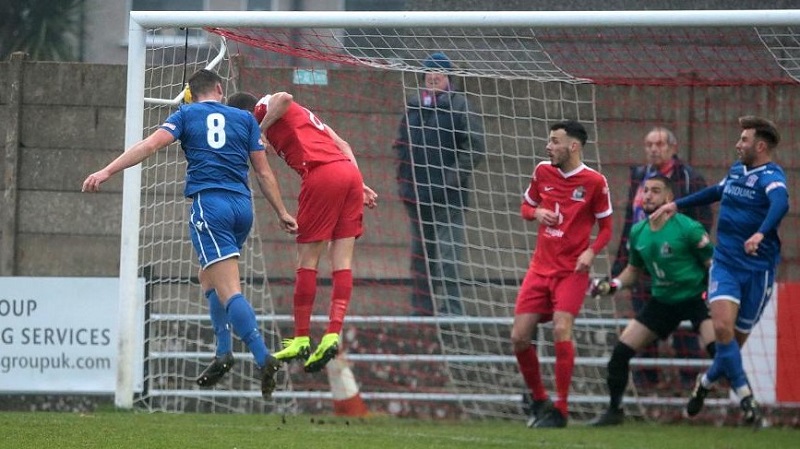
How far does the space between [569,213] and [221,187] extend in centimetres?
302

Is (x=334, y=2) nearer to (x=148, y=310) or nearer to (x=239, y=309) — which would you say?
(x=148, y=310)

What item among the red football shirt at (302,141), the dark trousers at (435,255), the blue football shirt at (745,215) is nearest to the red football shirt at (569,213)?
the blue football shirt at (745,215)

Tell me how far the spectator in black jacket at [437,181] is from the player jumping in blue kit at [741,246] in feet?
7.23

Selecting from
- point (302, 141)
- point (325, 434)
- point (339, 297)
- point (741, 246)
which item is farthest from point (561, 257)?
point (325, 434)

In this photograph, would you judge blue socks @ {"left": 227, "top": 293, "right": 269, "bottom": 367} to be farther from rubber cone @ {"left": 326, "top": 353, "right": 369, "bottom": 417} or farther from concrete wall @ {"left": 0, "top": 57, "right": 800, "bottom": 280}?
concrete wall @ {"left": 0, "top": 57, "right": 800, "bottom": 280}

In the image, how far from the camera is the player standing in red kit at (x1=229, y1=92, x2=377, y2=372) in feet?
29.3

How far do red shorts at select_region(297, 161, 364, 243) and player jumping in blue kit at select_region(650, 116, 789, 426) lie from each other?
7.33 feet

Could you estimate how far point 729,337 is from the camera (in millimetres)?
9727

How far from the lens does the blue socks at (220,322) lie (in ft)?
28.4

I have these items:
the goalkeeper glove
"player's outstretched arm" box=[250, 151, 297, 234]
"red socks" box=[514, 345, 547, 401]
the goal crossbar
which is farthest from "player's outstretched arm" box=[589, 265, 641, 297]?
"player's outstretched arm" box=[250, 151, 297, 234]

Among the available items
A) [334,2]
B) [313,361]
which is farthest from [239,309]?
[334,2]

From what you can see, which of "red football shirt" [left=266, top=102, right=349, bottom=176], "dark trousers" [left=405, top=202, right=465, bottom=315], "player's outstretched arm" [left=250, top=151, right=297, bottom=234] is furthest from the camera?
"dark trousers" [left=405, top=202, right=465, bottom=315]

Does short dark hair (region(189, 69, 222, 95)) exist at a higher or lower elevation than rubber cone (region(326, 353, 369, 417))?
higher

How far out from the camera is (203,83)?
333 inches
